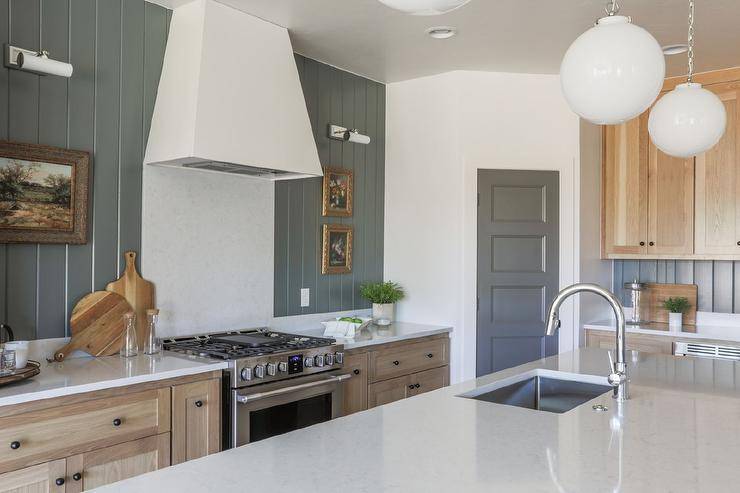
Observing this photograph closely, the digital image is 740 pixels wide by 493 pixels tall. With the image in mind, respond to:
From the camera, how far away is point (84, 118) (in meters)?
2.98

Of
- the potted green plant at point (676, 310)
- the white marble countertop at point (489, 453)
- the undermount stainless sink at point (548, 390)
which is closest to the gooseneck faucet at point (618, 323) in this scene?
the white marble countertop at point (489, 453)

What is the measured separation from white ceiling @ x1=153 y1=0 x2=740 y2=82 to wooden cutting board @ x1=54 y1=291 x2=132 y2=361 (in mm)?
1494

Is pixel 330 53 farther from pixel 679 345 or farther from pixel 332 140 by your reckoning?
pixel 679 345

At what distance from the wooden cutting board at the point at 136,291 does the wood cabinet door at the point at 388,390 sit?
1.36 meters

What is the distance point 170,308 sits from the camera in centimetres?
330

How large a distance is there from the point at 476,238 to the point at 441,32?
142 centimetres

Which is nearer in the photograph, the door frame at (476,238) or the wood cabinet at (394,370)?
the wood cabinet at (394,370)

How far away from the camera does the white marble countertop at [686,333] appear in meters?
4.10

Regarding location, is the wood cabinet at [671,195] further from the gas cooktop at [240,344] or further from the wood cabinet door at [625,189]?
the gas cooktop at [240,344]

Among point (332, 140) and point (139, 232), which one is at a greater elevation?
point (332, 140)

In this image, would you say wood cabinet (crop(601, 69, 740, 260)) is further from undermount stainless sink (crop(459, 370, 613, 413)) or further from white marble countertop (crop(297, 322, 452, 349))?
undermount stainless sink (crop(459, 370, 613, 413))

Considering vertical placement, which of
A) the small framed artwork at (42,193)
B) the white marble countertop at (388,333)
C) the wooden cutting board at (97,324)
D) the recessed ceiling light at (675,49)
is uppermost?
the recessed ceiling light at (675,49)

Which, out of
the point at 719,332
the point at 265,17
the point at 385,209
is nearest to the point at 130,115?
the point at 265,17

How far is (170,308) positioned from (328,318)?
4.12 feet
